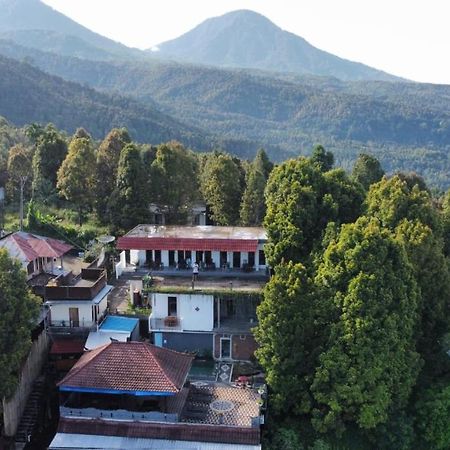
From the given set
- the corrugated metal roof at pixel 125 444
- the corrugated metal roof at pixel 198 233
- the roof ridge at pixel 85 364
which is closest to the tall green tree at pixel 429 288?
the corrugated metal roof at pixel 198 233

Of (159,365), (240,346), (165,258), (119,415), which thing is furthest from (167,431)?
(165,258)

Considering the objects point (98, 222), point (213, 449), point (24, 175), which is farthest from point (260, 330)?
point (24, 175)

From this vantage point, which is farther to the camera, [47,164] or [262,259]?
[47,164]

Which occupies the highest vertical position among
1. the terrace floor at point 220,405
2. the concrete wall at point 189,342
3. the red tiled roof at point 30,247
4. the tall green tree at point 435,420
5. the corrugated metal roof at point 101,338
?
the red tiled roof at point 30,247

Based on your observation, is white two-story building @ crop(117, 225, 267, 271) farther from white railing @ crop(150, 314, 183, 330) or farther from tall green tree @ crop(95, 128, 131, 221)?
tall green tree @ crop(95, 128, 131, 221)

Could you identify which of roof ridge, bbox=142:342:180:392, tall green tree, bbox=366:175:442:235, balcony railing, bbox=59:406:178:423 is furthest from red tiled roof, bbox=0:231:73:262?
tall green tree, bbox=366:175:442:235

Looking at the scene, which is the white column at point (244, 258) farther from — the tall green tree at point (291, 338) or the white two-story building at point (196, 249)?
the tall green tree at point (291, 338)

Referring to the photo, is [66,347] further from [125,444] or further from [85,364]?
[125,444]

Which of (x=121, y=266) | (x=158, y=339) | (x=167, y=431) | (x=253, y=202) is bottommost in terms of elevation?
(x=167, y=431)
